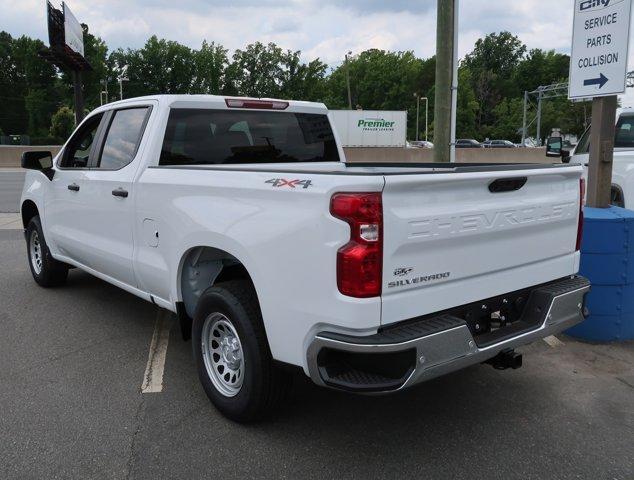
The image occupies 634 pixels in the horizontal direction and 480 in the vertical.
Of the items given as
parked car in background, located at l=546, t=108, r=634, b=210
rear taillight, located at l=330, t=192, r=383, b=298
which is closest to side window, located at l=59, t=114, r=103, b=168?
rear taillight, located at l=330, t=192, r=383, b=298

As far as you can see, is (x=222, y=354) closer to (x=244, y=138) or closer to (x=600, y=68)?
(x=244, y=138)

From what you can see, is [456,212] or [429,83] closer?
[456,212]

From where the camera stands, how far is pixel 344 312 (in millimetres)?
2654

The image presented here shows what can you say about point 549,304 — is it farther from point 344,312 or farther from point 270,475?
point 270,475

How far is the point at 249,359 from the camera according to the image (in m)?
3.20

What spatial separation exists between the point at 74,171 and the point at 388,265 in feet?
12.4

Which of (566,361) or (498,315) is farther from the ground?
(498,315)

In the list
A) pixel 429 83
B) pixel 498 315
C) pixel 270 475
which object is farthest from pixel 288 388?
pixel 429 83

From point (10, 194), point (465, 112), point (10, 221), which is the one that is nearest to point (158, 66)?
point (465, 112)

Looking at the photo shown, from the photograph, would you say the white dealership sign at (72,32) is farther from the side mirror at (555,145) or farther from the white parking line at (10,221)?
the side mirror at (555,145)

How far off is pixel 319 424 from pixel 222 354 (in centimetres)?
73

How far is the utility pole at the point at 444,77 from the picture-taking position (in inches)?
295

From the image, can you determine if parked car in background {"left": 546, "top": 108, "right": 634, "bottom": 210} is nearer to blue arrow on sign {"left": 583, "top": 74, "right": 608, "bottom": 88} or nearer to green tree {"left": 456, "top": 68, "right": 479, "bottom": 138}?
blue arrow on sign {"left": 583, "top": 74, "right": 608, "bottom": 88}

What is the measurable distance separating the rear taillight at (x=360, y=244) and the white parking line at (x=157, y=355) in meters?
2.02
